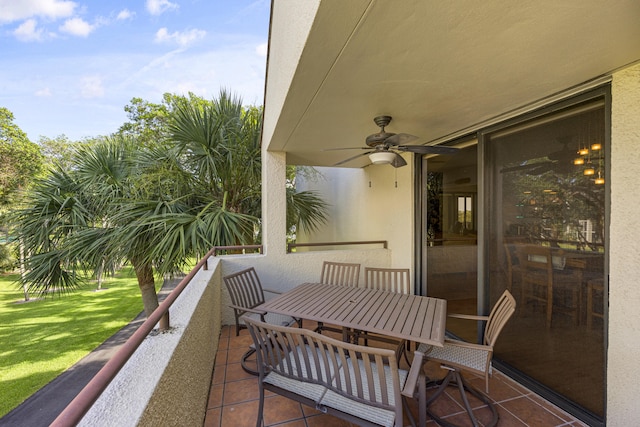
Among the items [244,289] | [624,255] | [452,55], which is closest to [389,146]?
[452,55]

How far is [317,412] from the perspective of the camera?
7.05 ft

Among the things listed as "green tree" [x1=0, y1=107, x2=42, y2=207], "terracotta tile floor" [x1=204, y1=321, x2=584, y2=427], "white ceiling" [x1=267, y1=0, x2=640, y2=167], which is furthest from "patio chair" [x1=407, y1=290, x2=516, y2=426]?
"green tree" [x1=0, y1=107, x2=42, y2=207]

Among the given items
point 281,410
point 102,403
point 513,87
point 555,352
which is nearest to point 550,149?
point 513,87

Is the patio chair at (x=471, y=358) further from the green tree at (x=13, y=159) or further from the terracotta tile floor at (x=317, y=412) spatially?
the green tree at (x=13, y=159)

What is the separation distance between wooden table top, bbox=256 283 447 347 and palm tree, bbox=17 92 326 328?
6.94ft

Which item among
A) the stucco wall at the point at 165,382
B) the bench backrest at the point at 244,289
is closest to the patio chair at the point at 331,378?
the stucco wall at the point at 165,382

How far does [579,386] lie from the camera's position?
2.07m

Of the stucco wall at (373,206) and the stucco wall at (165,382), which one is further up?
the stucco wall at (373,206)

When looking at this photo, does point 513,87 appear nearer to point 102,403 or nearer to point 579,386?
point 579,386

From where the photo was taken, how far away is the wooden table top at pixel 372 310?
196 cm

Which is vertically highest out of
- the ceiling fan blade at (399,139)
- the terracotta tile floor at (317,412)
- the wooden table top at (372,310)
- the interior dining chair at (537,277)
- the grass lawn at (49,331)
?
the ceiling fan blade at (399,139)

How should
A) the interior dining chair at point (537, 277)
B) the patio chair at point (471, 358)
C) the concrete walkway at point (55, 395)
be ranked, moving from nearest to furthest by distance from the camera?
the patio chair at point (471, 358) → the interior dining chair at point (537, 277) → the concrete walkway at point (55, 395)

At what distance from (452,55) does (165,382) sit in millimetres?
2152

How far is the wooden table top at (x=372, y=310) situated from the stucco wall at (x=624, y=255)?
0.99 metres
